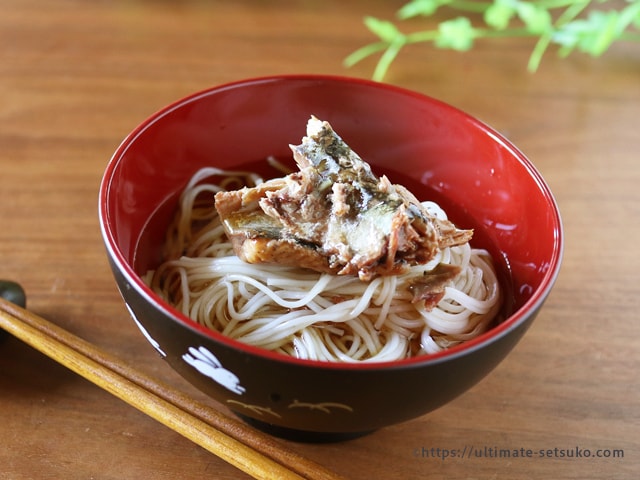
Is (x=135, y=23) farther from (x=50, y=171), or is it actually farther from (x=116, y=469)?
(x=116, y=469)

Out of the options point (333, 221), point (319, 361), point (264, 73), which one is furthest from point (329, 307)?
point (264, 73)

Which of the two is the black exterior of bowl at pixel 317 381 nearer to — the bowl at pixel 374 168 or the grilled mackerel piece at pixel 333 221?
the bowl at pixel 374 168

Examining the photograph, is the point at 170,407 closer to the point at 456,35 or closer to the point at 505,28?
the point at 456,35

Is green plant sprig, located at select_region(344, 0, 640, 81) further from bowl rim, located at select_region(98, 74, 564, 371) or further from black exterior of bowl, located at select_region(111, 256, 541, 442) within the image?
black exterior of bowl, located at select_region(111, 256, 541, 442)

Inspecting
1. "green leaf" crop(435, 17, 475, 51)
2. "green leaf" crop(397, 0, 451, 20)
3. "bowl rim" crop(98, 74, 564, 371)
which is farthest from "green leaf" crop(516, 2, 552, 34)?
"bowl rim" crop(98, 74, 564, 371)

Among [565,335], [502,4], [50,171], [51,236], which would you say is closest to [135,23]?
[50,171]
